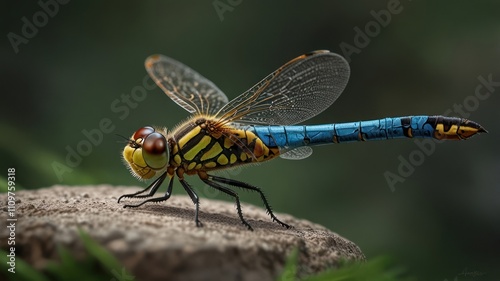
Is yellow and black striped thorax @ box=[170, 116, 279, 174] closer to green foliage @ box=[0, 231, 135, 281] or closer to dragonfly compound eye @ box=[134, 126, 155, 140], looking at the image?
dragonfly compound eye @ box=[134, 126, 155, 140]

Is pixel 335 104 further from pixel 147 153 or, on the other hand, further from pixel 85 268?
pixel 85 268

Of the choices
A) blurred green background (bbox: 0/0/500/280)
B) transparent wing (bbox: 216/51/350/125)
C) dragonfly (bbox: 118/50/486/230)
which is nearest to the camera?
dragonfly (bbox: 118/50/486/230)

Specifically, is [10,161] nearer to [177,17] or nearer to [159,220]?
[177,17]

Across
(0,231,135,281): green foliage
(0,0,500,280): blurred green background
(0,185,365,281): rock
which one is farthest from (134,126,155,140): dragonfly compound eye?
(0,0,500,280): blurred green background

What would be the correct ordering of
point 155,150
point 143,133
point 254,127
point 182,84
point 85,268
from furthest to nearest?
1. point 182,84
2. point 254,127
3. point 143,133
4. point 155,150
5. point 85,268

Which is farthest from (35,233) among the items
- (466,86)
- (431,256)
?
(466,86)

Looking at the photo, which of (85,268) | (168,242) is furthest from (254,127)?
(85,268)

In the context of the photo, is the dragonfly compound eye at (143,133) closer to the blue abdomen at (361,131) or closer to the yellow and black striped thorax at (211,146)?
the yellow and black striped thorax at (211,146)
